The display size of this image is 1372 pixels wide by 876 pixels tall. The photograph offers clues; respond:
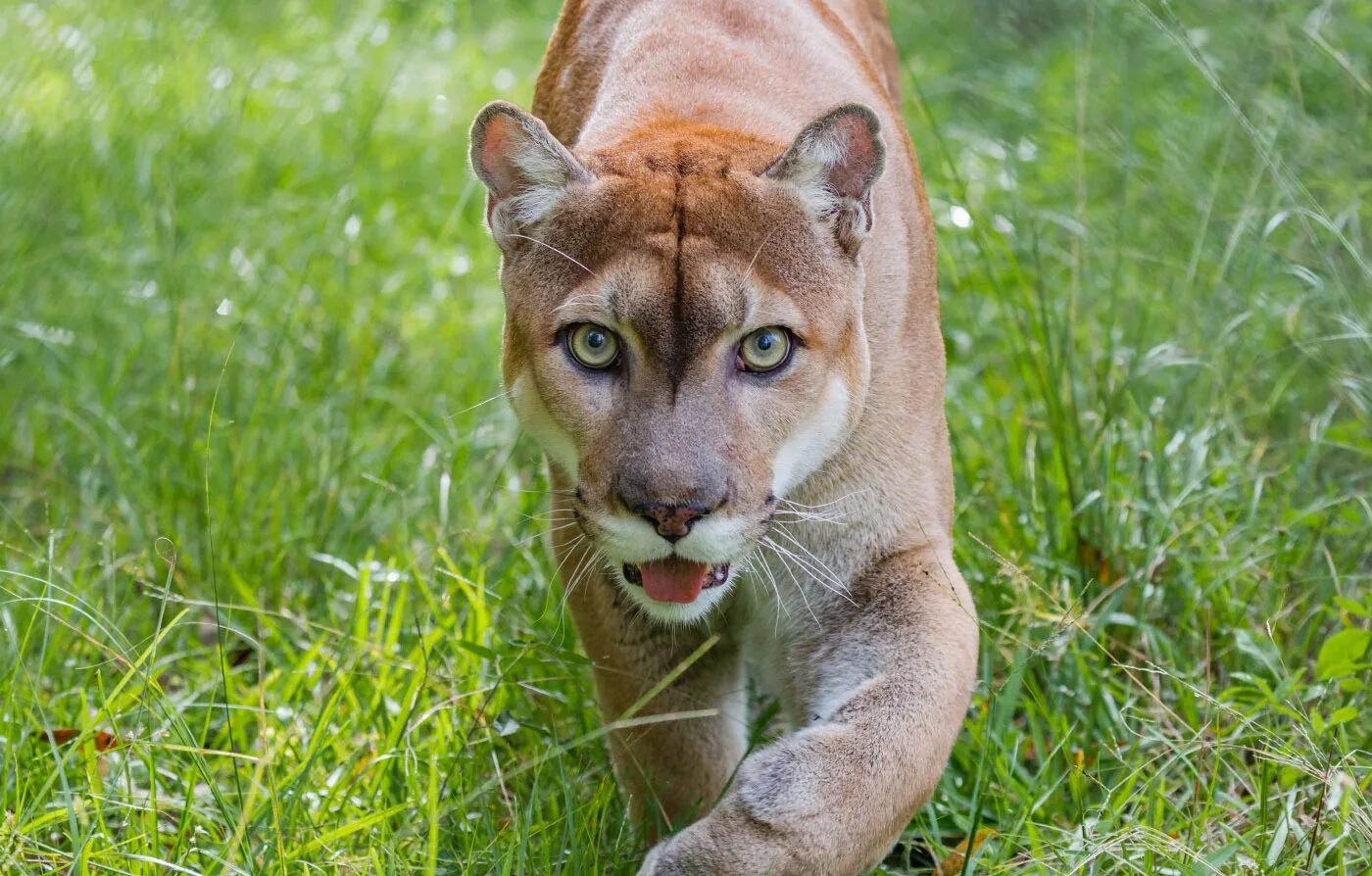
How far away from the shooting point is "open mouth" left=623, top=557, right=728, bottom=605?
10.7 ft

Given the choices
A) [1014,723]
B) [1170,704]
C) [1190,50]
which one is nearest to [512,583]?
[1014,723]

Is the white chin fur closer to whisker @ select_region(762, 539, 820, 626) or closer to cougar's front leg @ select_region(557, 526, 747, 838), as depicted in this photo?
whisker @ select_region(762, 539, 820, 626)

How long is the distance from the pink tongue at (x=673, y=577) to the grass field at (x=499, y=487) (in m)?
0.43

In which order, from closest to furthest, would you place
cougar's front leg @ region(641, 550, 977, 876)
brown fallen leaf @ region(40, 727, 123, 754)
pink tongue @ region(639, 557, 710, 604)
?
cougar's front leg @ region(641, 550, 977, 876), pink tongue @ region(639, 557, 710, 604), brown fallen leaf @ region(40, 727, 123, 754)

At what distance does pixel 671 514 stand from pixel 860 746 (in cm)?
56

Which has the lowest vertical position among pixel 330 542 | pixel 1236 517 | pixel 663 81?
pixel 330 542

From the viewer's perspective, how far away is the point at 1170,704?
3939 millimetres

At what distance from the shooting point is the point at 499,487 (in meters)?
4.33

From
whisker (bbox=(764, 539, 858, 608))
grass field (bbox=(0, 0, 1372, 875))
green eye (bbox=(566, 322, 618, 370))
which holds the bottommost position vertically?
grass field (bbox=(0, 0, 1372, 875))

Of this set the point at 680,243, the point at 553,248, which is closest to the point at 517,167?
the point at 553,248

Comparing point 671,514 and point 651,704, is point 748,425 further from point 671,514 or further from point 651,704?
point 651,704

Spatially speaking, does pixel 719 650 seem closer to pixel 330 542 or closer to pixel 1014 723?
pixel 1014 723

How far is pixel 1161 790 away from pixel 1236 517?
129 cm

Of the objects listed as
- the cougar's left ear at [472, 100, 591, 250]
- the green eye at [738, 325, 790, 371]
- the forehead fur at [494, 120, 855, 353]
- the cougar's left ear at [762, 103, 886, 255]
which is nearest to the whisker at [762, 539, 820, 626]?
the green eye at [738, 325, 790, 371]
